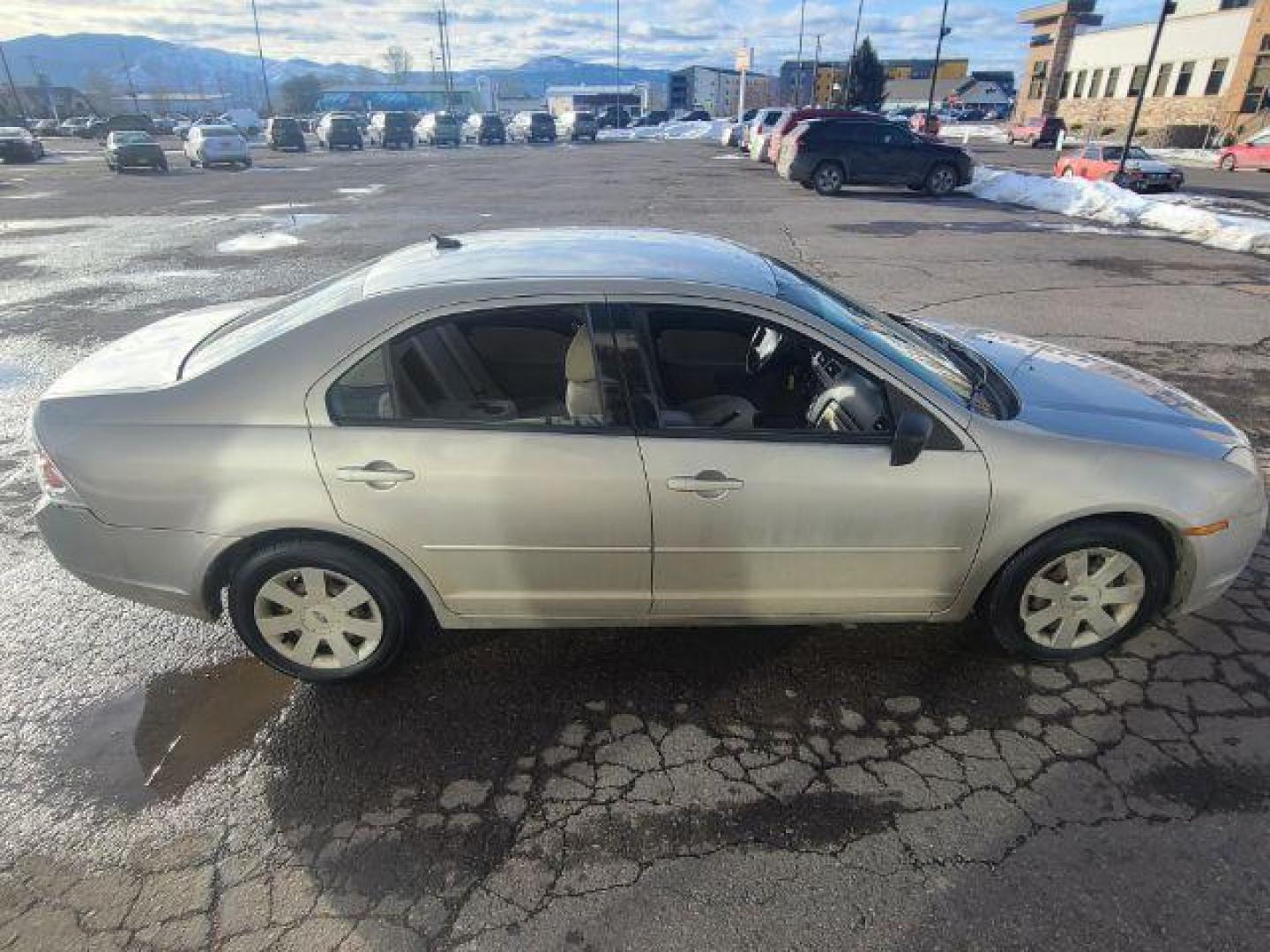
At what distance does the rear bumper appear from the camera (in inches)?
109

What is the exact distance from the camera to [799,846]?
237cm

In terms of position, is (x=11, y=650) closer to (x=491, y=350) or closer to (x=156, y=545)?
(x=156, y=545)

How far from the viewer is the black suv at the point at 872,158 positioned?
60.6 feet

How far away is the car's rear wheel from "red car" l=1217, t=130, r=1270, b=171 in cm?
1747

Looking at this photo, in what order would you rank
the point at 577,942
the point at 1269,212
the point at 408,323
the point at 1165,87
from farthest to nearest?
the point at 1165,87
the point at 1269,212
the point at 408,323
the point at 577,942

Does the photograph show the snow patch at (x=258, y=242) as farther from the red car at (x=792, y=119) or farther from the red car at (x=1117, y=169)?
the red car at (x=1117, y=169)

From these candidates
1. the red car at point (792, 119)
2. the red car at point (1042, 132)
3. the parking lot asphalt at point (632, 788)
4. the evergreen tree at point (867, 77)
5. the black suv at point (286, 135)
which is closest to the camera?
the parking lot asphalt at point (632, 788)

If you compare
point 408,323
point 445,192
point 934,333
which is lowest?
point 445,192

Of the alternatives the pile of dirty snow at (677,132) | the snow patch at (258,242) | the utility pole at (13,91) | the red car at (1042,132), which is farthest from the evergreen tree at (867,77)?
the utility pole at (13,91)

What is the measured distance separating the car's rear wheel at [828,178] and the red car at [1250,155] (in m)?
17.5

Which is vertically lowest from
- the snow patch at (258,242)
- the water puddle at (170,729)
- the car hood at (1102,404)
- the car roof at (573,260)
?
the snow patch at (258,242)

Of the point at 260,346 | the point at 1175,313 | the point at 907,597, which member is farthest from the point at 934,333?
the point at 1175,313

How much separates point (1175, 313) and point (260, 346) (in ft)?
29.8

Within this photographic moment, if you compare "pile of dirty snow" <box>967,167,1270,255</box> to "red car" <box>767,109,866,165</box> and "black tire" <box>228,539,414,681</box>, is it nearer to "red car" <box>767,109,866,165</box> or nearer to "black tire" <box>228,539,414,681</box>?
"red car" <box>767,109,866,165</box>
